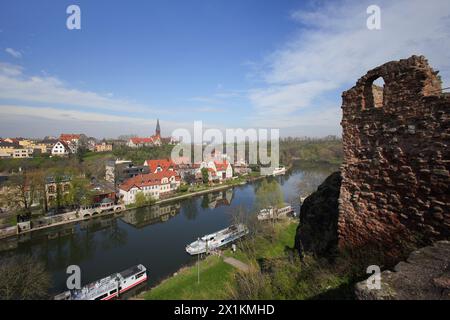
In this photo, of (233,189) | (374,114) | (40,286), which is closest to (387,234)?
(374,114)

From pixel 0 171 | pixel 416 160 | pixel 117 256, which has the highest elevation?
pixel 416 160

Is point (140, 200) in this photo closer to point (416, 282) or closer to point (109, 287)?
point (109, 287)

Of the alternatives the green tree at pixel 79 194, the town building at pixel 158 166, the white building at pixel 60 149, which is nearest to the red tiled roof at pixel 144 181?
the green tree at pixel 79 194

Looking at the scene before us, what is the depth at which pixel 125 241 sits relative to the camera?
2478cm

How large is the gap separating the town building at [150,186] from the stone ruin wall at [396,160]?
34.3 m

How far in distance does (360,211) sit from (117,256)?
2109cm

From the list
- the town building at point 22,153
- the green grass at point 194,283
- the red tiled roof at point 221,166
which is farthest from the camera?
the town building at point 22,153

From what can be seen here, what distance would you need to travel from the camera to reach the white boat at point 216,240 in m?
21.0

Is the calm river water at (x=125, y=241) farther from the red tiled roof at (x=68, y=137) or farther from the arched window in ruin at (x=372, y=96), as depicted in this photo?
the red tiled roof at (x=68, y=137)

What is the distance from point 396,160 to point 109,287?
1708cm

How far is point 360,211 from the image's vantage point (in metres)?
5.83

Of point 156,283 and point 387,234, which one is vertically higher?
point 387,234

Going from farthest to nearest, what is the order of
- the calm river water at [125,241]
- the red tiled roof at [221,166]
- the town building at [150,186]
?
the red tiled roof at [221,166] < the town building at [150,186] < the calm river water at [125,241]
